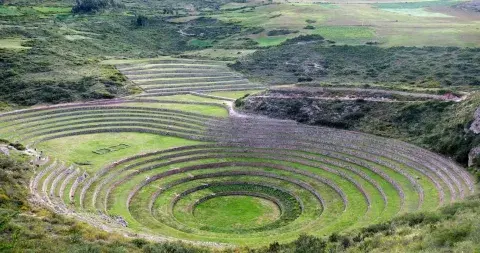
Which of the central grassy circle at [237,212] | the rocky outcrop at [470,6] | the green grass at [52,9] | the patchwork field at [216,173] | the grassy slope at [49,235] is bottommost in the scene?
the central grassy circle at [237,212]

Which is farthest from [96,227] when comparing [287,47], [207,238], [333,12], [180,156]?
[333,12]

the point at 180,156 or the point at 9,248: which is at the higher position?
the point at 9,248

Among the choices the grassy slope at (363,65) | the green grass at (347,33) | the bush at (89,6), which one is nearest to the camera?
the grassy slope at (363,65)

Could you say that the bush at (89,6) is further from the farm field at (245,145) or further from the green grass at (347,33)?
the green grass at (347,33)

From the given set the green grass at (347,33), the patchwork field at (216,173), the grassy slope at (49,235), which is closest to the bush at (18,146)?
the patchwork field at (216,173)

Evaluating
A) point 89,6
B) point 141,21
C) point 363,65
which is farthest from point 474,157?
point 89,6

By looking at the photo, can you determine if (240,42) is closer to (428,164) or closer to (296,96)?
(296,96)
